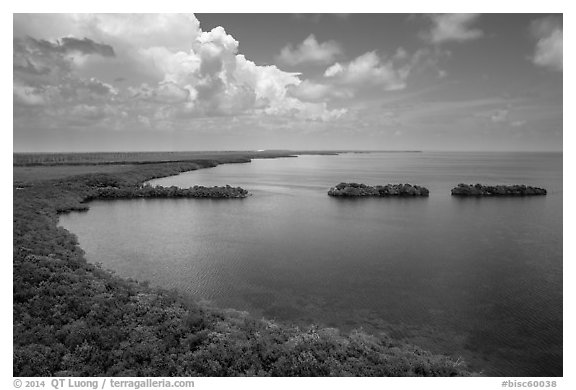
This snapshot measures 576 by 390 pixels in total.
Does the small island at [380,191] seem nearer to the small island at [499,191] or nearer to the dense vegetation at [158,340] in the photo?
the small island at [499,191]

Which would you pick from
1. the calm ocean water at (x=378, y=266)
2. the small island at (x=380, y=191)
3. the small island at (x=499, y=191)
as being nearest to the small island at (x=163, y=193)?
the calm ocean water at (x=378, y=266)

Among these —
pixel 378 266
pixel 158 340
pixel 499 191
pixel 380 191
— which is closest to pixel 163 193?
pixel 380 191

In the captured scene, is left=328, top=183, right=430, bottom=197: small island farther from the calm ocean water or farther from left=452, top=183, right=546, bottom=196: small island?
the calm ocean water

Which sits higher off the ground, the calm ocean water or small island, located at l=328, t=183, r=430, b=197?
small island, located at l=328, t=183, r=430, b=197

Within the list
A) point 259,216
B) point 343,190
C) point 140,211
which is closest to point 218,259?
point 259,216

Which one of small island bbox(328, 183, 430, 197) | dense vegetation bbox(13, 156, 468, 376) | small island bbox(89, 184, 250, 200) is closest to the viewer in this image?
dense vegetation bbox(13, 156, 468, 376)

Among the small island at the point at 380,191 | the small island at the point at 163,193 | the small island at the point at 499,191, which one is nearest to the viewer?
the small island at the point at 163,193

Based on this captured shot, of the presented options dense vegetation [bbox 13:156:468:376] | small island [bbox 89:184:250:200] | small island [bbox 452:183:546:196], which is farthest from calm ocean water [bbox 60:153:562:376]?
small island [bbox 452:183:546:196]
